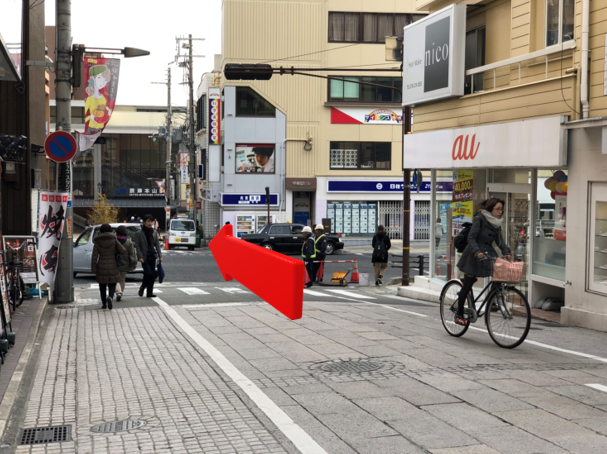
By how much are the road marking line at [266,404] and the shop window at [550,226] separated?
658cm

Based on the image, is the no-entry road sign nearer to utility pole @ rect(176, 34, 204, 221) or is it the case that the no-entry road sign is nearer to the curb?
the curb

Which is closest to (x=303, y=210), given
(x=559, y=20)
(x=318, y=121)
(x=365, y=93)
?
(x=318, y=121)

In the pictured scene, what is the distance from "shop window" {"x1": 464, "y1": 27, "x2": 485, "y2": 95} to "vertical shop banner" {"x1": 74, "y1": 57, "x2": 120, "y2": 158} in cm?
834

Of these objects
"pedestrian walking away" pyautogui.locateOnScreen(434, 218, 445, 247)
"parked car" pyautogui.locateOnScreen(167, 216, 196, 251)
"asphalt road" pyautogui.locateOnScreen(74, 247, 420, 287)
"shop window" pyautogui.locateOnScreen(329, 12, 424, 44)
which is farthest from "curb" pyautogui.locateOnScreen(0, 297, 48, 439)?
"shop window" pyautogui.locateOnScreen(329, 12, 424, 44)

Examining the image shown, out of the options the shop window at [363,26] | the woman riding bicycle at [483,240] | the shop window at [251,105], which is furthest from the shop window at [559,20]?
the shop window at [363,26]

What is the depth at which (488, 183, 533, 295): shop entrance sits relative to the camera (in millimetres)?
14594

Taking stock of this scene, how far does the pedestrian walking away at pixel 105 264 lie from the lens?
14352 millimetres

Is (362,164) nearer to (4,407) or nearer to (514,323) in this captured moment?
(514,323)

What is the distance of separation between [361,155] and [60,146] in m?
34.0

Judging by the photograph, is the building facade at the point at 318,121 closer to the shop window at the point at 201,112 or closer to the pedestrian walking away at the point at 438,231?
the shop window at the point at 201,112

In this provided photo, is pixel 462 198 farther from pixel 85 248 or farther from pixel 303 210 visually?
pixel 303 210

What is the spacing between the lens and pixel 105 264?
14352mm

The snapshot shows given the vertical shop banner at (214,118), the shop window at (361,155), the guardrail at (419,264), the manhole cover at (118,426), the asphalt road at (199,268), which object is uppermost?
the vertical shop banner at (214,118)

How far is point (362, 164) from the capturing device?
47.0m
